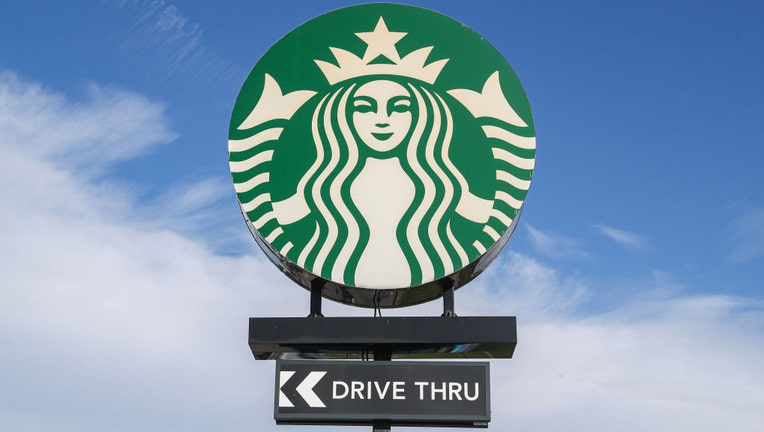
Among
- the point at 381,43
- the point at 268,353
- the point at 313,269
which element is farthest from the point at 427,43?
the point at 268,353

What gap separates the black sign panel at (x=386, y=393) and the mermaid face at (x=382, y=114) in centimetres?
246

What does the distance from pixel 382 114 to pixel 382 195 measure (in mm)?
966

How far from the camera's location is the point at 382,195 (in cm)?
984

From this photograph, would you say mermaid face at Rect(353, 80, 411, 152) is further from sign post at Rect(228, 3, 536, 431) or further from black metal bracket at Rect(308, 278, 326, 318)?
black metal bracket at Rect(308, 278, 326, 318)

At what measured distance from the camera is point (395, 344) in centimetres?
Answer: 945

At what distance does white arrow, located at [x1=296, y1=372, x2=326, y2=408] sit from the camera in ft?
30.0

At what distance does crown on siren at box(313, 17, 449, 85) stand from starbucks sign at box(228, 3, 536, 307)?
0.01 metres

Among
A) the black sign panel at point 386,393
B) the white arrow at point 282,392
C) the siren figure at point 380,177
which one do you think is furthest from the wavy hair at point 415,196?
the white arrow at point 282,392

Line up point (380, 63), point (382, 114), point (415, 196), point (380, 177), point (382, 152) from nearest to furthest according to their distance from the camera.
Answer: point (415, 196) → point (380, 177) → point (382, 152) → point (382, 114) → point (380, 63)

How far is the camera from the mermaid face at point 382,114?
33.1ft

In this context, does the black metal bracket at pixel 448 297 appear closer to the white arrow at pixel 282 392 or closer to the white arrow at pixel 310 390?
the white arrow at pixel 310 390

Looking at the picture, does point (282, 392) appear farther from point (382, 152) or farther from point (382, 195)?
point (382, 152)

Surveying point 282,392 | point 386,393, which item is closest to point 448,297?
point 386,393

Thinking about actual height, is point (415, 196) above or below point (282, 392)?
above
